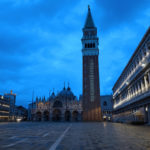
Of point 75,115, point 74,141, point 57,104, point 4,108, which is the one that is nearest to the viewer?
point 74,141

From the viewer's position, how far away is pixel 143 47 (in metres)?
32.8

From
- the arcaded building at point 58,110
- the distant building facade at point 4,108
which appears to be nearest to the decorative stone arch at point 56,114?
the arcaded building at point 58,110

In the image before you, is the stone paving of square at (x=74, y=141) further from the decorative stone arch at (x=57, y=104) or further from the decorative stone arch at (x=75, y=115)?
the decorative stone arch at (x=75, y=115)

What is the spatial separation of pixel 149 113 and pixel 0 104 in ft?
282

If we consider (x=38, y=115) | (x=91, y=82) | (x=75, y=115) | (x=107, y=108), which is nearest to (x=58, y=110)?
(x=75, y=115)

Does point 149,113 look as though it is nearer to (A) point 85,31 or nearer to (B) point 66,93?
(A) point 85,31

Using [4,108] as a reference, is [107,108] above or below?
below

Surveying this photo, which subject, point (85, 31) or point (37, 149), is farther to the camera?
point (85, 31)

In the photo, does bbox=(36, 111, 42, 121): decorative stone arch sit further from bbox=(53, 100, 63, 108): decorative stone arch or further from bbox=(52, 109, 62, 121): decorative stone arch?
bbox=(53, 100, 63, 108): decorative stone arch

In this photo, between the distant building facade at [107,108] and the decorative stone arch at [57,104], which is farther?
the decorative stone arch at [57,104]

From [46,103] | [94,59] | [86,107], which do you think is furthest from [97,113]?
[46,103]

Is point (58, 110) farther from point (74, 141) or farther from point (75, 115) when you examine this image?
point (74, 141)

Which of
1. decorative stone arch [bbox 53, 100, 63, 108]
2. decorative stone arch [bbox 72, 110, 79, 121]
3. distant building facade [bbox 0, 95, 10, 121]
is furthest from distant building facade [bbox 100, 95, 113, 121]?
distant building facade [bbox 0, 95, 10, 121]

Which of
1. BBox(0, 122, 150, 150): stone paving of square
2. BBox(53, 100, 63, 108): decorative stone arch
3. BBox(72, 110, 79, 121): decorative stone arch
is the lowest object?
BBox(72, 110, 79, 121): decorative stone arch
